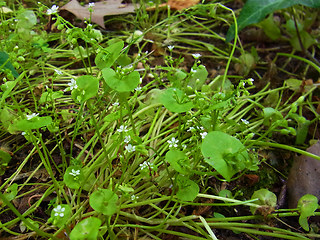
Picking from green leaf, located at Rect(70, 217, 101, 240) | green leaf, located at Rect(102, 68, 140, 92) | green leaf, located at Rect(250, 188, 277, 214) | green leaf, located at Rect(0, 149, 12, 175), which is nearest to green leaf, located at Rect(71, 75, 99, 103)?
green leaf, located at Rect(102, 68, 140, 92)

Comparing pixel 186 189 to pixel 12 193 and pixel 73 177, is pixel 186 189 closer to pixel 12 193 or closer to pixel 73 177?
pixel 73 177

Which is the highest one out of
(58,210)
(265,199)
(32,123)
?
(32,123)

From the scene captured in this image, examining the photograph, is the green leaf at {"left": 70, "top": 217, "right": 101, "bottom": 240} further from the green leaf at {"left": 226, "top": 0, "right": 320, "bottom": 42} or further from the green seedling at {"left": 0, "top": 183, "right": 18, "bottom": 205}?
the green leaf at {"left": 226, "top": 0, "right": 320, "bottom": 42}

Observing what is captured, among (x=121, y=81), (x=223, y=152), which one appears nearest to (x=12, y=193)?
(x=121, y=81)

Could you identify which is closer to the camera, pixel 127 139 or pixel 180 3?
pixel 127 139

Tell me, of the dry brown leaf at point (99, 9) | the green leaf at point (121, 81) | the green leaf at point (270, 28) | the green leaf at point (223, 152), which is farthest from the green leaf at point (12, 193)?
the green leaf at point (270, 28)

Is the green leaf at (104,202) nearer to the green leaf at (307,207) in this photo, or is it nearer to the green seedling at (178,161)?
the green seedling at (178,161)
